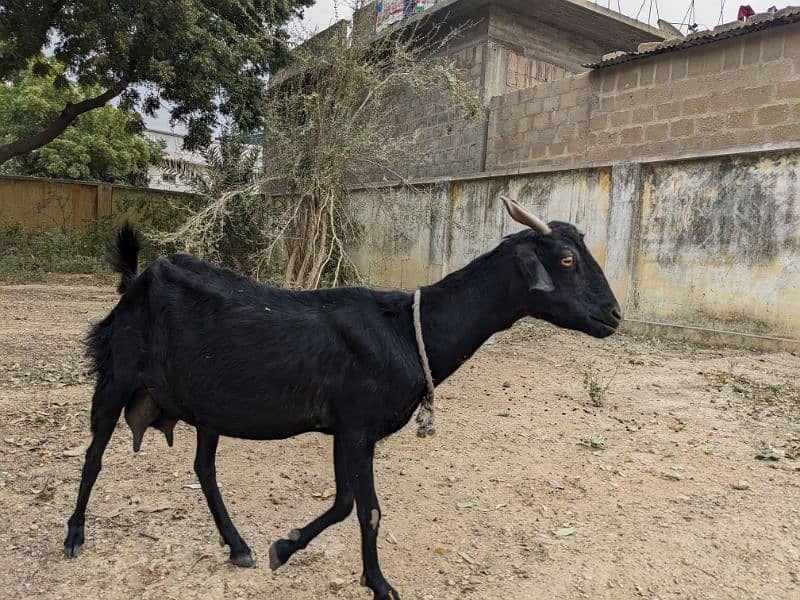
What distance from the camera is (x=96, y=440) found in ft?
9.82

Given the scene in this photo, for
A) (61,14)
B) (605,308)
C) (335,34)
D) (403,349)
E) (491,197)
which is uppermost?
(61,14)

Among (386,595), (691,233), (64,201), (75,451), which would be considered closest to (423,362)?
(386,595)

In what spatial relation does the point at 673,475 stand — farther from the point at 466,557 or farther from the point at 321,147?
the point at 321,147

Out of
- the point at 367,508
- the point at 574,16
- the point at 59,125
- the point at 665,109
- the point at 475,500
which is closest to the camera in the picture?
the point at 367,508

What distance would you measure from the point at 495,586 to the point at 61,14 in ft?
41.8

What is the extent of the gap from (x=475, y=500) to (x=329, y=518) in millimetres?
1248

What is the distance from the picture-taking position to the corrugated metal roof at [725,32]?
25.1 ft

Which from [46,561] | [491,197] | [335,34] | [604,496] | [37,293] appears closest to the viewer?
[46,561]

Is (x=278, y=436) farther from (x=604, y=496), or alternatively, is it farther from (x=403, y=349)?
(x=604, y=496)

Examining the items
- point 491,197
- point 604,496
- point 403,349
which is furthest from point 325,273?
point 403,349

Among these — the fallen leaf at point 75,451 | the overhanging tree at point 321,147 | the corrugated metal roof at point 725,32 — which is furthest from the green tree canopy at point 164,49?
the fallen leaf at point 75,451

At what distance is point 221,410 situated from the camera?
266 cm

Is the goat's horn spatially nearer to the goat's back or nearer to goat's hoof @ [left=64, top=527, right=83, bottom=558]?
the goat's back

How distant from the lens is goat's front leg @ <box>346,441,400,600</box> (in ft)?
8.30
